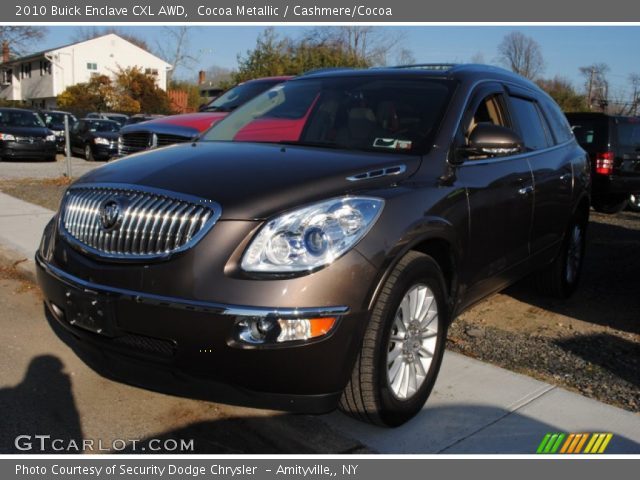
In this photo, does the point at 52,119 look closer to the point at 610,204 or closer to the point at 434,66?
the point at 610,204

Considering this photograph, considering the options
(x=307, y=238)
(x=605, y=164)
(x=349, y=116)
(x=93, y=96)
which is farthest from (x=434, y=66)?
(x=93, y=96)

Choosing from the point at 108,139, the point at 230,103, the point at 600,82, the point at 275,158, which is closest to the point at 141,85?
the point at 108,139

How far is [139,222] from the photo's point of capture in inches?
110

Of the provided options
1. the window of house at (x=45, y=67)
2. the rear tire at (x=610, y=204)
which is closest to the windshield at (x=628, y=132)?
the rear tire at (x=610, y=204)

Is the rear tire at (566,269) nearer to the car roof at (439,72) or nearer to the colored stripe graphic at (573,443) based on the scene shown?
the car roof at (439,72)

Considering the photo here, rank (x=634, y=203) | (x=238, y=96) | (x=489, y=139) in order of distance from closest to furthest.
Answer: (x=489, y=139), (x=238, y=96), (x=634, y=203)

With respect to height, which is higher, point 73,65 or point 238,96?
point 73,65

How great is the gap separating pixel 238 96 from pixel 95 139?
11475 millimetres

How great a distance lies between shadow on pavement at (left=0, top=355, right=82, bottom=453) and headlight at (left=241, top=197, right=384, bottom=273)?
1375mm

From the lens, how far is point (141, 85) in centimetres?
4631

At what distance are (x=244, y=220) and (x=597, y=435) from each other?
79.6 inches

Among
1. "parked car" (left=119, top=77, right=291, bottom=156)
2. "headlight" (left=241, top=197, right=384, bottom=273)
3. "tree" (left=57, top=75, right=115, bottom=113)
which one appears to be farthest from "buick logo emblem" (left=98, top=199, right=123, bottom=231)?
"tree" (left=57, top=75, right=115, bottom=113)

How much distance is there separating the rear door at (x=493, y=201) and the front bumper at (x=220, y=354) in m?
1.32

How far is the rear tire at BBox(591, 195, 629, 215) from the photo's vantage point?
1116cm
